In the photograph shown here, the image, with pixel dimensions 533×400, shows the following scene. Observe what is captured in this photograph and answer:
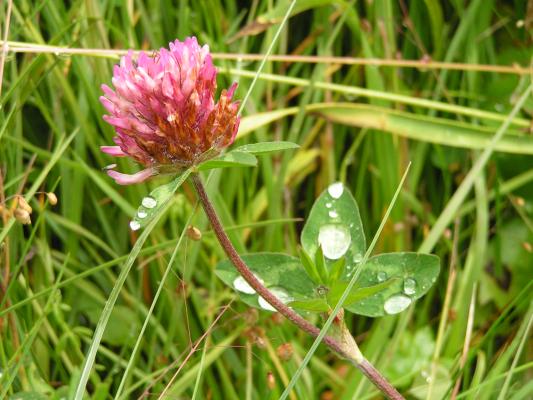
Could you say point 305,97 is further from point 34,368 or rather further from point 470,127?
point 34,368

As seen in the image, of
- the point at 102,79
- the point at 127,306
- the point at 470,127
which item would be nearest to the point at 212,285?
the point at 127,306

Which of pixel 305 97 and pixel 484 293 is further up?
pixel 305 97

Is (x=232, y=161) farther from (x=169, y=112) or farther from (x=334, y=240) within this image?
(x=334, y=240)

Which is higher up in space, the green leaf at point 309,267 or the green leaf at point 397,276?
the green leaf at point 309,267

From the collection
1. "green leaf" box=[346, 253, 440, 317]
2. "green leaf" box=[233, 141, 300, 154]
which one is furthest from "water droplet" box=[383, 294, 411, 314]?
"green leaf" box=[233, 141, 300, 154]

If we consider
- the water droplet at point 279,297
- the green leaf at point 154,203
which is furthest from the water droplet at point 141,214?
the water droplet at point 279,297

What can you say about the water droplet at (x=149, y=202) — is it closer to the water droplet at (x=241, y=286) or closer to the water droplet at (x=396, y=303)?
the water droplet at (x=241, y=286)
